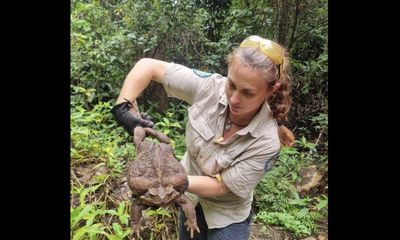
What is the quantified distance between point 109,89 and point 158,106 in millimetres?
330

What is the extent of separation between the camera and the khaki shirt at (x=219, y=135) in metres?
1.12

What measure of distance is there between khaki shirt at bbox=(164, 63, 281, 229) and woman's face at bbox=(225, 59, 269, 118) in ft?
0.21

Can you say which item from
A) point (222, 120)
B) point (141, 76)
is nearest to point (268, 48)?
point (222, 120)

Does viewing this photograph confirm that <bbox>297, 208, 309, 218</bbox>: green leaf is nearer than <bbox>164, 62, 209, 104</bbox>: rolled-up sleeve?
No

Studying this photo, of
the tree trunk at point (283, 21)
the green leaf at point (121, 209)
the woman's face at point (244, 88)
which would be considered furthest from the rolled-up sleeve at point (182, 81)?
the tree trunk at point (283, 21)

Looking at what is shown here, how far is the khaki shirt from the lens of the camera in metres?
1.12

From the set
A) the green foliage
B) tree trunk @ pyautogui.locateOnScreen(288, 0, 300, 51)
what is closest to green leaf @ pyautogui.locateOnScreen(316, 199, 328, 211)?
the green foliage

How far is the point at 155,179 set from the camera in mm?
906

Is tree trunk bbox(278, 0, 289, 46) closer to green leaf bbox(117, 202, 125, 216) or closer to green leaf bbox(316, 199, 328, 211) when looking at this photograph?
green leaf bbox(316, 199, 328, 211)

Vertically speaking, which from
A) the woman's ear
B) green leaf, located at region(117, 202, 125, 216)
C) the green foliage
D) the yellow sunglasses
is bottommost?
the green foliage
